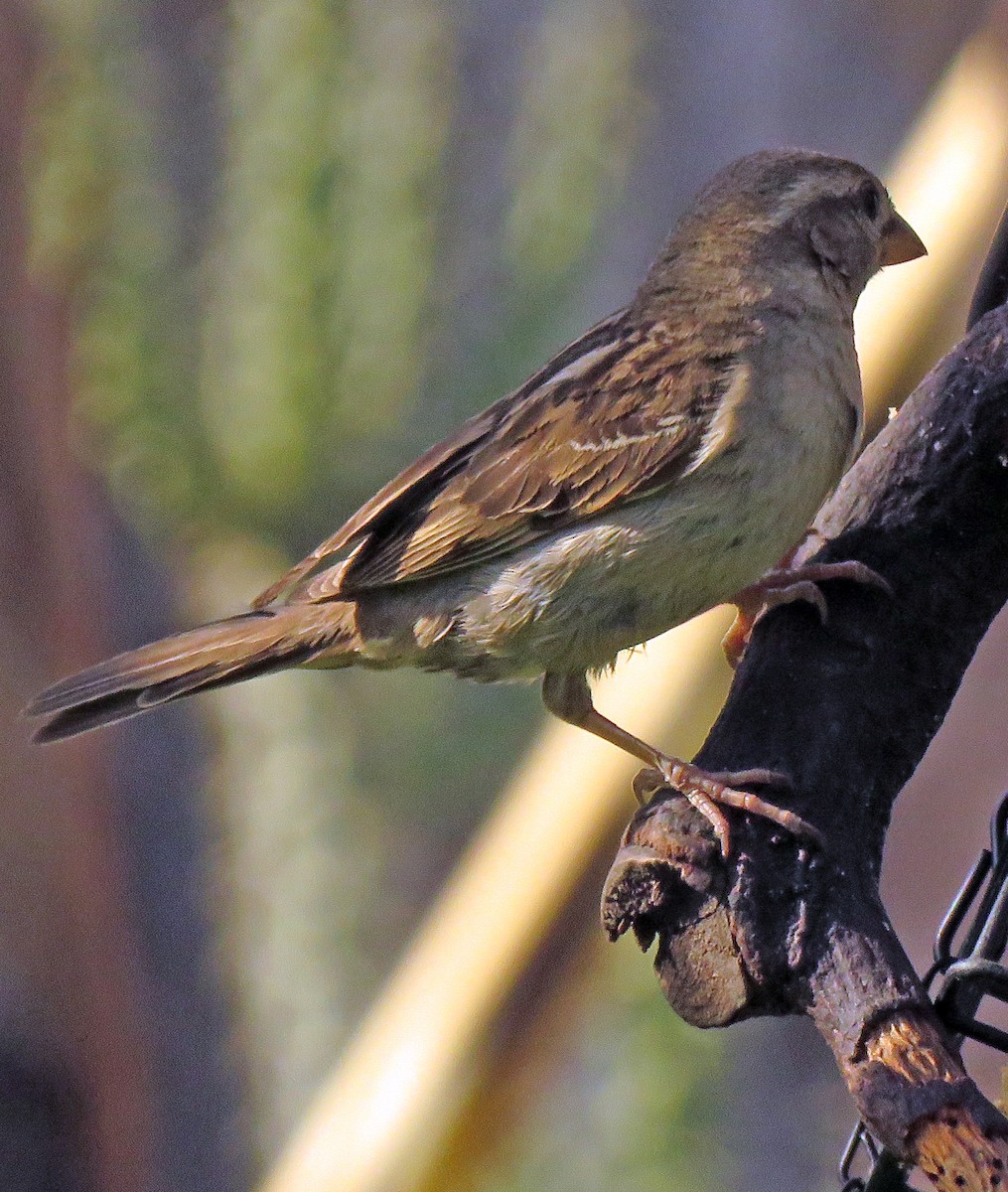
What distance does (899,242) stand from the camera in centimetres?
193

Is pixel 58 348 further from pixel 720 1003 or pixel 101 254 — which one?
pixel 720 1003

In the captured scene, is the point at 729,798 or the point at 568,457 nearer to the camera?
the point at 729,798

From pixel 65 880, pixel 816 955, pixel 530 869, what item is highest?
pixel 65 880

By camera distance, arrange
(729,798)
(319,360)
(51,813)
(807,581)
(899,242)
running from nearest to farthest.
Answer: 1. (729,798)
2. (807,581)
3. (899,242)
4. (319,360)
5. (51,813)

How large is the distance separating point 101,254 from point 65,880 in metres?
1.43

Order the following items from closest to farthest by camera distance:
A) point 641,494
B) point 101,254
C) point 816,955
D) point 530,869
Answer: point 816,955, point 641,494, point 530,869, point 101,254

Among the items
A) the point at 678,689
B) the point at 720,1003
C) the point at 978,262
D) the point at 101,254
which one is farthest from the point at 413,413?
the point at 720,1003

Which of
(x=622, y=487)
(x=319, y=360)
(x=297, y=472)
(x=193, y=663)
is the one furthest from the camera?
(x=297, y=472)

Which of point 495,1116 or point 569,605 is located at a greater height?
point 569,605

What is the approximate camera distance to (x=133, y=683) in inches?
70.4

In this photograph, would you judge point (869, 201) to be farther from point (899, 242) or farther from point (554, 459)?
point (554, 459)

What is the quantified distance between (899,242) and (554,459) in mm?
583

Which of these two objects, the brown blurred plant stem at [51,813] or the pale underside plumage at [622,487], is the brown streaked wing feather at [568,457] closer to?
the pale underside plumage at [622,487]

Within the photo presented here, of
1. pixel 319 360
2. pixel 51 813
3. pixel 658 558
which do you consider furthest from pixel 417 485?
pixel 51 813
